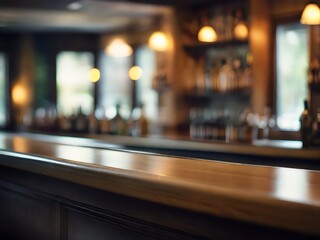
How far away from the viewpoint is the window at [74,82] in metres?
9.05

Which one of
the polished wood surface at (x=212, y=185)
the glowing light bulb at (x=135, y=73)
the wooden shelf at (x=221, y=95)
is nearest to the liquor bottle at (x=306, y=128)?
the wooden shelf at (x=221, y=95)

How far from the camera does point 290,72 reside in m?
5.14

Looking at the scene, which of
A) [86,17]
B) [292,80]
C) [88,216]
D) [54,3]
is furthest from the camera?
[86,17]

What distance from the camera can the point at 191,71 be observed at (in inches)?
251

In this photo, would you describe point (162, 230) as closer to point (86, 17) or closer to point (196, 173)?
point (196, 173)

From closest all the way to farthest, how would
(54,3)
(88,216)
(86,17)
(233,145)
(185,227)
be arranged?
(185,227) < (88,216) < (233,145) < (54,3) < (86,17)

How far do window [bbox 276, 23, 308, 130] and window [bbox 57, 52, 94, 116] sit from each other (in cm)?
445

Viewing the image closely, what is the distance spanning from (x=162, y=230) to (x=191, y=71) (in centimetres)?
505

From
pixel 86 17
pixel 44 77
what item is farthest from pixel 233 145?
pixel 44 77

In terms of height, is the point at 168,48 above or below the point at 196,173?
above

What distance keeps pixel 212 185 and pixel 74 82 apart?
8263 millimetres

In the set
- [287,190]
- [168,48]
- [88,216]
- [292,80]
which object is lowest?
[88,216]

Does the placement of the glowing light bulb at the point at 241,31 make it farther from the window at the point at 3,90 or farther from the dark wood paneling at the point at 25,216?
the window at the point at 3,90

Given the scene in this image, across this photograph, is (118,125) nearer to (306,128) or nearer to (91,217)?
(306,128)
